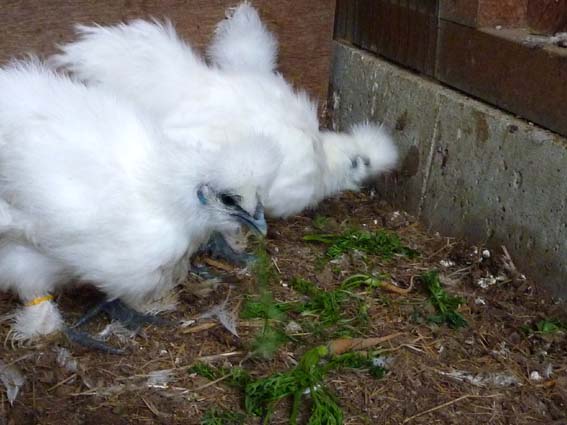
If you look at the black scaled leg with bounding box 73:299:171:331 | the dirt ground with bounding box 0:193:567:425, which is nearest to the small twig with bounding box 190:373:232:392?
the dirt ground with bounding box 0:193:567:425

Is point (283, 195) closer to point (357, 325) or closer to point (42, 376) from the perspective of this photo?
point (357, 325)

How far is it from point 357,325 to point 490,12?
169 centimetres

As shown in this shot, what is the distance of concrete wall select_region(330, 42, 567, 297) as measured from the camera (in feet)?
12.2

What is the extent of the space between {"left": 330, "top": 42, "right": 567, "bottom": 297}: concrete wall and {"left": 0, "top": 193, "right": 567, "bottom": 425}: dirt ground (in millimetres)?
182

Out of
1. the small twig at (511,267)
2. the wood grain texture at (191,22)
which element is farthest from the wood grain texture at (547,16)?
the wood grain texture at (191,22)

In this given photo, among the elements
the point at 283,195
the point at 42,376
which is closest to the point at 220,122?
the point at 283,195

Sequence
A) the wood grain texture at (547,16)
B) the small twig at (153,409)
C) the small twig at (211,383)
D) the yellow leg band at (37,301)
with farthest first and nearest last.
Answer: the wood grain texture at (547,16), the yellow leg band at (37,301), the small twig at (211,383), the small twig at (153,409)

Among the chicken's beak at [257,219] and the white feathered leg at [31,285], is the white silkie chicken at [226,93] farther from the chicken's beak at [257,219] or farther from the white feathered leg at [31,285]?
the white feathered leg at [31,285]

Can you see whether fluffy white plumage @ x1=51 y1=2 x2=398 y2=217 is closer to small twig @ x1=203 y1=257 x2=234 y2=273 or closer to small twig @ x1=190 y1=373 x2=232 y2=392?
small twig @ x1=203 y1=257 x2=234 y2=273

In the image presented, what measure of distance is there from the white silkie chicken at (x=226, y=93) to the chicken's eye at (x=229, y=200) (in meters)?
0.57

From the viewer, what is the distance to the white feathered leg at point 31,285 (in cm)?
341

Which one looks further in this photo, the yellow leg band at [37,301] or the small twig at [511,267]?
the small twig at [511,267]

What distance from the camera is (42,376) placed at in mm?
3338

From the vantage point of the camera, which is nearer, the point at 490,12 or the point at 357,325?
the point at 357,325
